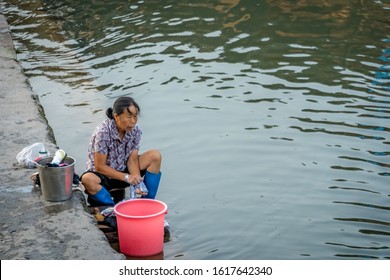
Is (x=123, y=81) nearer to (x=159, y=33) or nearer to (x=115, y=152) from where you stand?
(x=159, y=33)

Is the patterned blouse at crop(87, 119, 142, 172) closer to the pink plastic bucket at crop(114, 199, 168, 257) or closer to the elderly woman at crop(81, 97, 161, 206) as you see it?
the elderly woman at crop(81, 97, 161, 206)

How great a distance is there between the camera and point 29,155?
688 cm

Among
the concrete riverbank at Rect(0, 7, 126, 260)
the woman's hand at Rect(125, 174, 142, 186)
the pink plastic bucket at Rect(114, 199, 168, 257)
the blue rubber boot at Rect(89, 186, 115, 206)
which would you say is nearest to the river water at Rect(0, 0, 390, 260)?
the pink plastic bucket at Rect(114, 199, 168, 257)

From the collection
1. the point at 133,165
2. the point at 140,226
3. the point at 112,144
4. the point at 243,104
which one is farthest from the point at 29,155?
the point at 243,104

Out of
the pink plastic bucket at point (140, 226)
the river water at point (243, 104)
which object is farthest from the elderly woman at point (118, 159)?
the pink plastic bucket at point (140, 226)

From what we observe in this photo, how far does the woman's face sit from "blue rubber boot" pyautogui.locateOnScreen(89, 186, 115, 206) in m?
0.57

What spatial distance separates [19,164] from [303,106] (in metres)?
3.77

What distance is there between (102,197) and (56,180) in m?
0.60

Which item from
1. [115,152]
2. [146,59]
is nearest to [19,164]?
[115,152]

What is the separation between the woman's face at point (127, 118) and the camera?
20.9ft

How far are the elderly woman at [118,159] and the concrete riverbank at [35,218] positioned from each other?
9.5 inches

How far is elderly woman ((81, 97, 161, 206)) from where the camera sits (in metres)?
6.45

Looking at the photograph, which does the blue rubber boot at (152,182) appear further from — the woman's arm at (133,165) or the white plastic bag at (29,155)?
the white plastic bag at (29,155)

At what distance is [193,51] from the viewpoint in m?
11.8
